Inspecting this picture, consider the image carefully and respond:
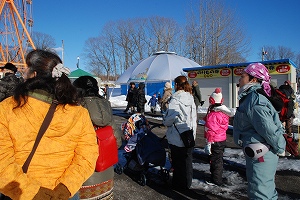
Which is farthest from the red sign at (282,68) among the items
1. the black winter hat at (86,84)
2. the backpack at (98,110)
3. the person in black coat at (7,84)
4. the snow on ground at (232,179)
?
the backpack at (98,110)

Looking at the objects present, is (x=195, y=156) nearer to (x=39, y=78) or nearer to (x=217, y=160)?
(x=217, y=160)

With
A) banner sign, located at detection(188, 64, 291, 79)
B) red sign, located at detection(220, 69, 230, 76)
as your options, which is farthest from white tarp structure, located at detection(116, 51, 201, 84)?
red sign, located at detection(220, 69, 230, 76)

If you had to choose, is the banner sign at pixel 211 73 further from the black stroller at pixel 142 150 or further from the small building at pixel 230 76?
the black stroller at pixel 142 150

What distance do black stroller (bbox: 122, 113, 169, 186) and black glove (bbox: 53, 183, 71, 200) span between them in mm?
2959

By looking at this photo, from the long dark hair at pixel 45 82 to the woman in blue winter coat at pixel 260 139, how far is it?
1793 mm

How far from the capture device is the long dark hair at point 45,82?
170cm

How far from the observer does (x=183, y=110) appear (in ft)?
13.9

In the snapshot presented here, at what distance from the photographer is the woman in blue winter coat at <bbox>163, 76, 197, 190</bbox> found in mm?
4219

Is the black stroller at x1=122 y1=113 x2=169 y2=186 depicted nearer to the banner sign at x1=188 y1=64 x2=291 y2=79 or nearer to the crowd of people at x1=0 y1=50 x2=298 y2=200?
the crowd of people at x1=0 y1=50 x2=298 y2=200

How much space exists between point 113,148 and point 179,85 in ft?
6.94

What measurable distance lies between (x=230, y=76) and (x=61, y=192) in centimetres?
1696

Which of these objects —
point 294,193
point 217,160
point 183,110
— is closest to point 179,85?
point 183,110

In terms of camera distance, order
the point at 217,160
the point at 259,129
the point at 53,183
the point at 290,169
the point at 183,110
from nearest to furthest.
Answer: the point at 53,183 → the point at 259,129 → the point at 183,110 → the point at 217,160 → the point at 290,169

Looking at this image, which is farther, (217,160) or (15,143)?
(217,160)
